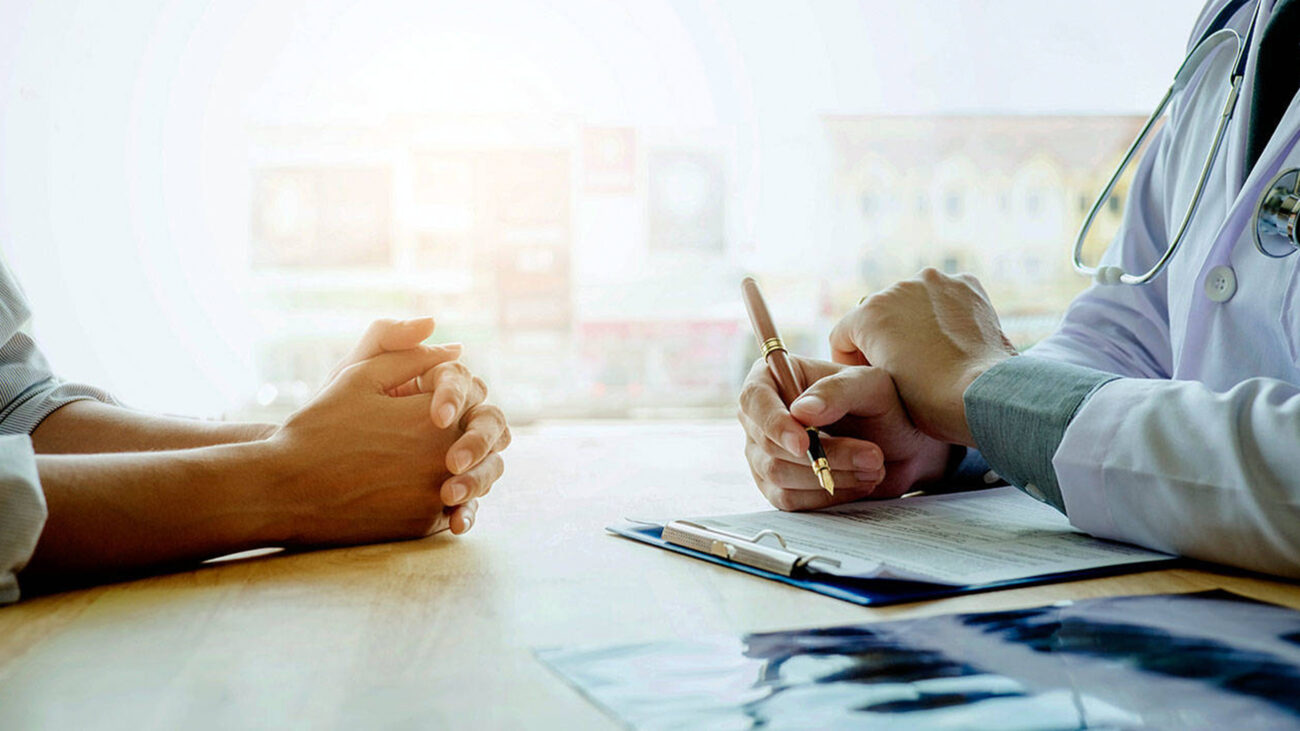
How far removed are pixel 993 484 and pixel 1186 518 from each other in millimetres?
320

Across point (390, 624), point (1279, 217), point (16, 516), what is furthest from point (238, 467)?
point (1279, 217)

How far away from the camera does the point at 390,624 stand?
533mm

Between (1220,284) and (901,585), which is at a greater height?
(1220,284)

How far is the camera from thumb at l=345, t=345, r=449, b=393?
2.70 feet

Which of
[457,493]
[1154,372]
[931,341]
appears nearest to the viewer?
[457,493]

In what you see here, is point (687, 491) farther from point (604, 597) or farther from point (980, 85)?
point (980, 85)

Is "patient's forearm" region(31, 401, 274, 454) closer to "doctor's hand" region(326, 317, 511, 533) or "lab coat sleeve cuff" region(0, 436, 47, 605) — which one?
"doctor's hand" region(326, 317, 511, 533)

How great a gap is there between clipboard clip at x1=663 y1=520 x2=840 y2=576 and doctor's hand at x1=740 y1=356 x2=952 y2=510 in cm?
14

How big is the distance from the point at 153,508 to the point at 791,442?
463mm

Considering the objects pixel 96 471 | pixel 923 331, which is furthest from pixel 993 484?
pixel 96 471

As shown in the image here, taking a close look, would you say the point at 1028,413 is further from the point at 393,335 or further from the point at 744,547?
the point at 393,335

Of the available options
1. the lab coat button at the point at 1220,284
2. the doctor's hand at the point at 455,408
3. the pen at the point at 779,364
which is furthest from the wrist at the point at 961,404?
the doctor's hand at the point at 455,408

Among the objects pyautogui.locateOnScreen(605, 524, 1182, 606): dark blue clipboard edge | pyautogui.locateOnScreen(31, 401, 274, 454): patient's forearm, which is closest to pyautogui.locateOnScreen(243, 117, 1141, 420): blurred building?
pyautogui.locateOnScreen(31, 401, 274, 454): patient's forearm

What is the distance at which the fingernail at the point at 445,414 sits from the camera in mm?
793
